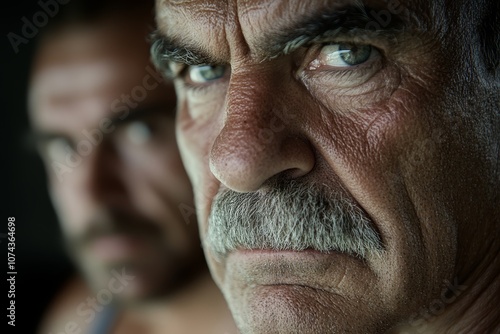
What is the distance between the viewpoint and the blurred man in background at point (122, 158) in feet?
6.25

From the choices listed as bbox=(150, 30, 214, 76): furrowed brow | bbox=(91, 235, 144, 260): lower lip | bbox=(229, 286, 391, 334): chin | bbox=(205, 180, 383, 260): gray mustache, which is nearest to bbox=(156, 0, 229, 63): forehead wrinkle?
bbox=(150, 30, 214, 76): furrowed brow

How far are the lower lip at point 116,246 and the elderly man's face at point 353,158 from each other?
0.97m

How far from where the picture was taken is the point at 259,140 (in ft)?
3.22

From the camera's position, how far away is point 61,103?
1957mm

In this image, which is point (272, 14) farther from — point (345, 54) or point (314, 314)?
point (314, 314)

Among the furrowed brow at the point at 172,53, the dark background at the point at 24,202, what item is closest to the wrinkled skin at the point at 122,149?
the dark background at the point at 24,202

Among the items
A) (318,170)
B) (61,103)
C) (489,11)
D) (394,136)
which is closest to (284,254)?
(318,170)

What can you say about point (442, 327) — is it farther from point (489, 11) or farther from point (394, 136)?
point (489, 11)

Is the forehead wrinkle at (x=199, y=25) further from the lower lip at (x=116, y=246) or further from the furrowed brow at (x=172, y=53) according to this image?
the lower lip at (x=116, y=246)

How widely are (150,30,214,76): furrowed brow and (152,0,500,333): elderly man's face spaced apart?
0.41 feet

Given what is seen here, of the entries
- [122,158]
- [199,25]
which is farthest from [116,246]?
[199,25]

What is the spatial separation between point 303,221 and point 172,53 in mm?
402

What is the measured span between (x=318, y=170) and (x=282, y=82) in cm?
15

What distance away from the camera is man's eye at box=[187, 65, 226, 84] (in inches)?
47.4
